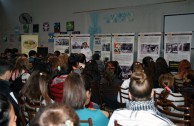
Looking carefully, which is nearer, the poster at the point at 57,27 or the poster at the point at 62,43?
the poster at the point at 62,43

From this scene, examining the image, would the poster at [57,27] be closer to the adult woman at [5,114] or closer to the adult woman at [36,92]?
the adult woman at [36,92]

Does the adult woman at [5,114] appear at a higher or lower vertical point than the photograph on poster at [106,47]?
lower

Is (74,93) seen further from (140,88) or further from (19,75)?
(19,75)

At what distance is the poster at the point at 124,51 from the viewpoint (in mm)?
7914

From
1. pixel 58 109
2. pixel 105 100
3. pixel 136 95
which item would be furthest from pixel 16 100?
pixel 105 100

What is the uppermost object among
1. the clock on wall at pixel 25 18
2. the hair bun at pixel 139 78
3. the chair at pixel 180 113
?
the clock on wall at pixel 25 18

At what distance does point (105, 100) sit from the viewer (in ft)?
14.5

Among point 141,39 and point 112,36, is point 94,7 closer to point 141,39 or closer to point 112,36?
point 112,36

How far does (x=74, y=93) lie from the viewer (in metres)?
2.28

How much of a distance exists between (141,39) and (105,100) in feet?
11.9

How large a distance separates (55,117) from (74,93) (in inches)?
42.3

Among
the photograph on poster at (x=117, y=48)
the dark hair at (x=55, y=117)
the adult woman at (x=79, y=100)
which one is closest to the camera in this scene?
the dark hair at (x=55, y=117)

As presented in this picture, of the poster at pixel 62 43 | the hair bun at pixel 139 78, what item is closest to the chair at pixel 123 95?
the hair bun at pixel 139 78

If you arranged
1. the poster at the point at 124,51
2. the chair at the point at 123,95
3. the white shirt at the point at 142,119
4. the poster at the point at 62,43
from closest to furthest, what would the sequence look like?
the white shirt at the point at 142,119 → the chair at the point at 123,95 → the poster at the point at 124,51 → the poster at the point at 62,43
